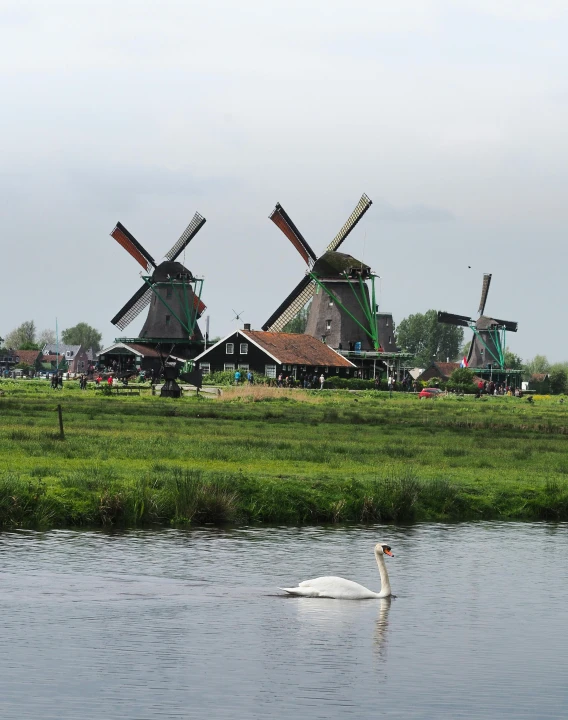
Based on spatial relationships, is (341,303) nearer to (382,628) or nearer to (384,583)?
(384,583)

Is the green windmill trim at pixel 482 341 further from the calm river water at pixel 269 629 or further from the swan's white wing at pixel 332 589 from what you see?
the swan's white wing at pixel 332 589

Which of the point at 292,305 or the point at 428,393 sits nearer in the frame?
the point at 428,393

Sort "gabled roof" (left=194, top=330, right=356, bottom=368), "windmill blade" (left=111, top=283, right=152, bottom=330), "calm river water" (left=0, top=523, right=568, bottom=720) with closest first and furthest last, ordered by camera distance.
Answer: "calm river water" (left=0, top=523, right=568, bottom=720)
"gabled roof" (left=194, top=330, right=356, bottom=368)
"windmill blade" (left=111, top=283, right=152, bottom=330)

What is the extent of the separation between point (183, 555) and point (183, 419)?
29072mm

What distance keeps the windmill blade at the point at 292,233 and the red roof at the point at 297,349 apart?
7.44 meters

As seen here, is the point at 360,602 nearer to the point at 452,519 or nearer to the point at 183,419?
the point at 452,519

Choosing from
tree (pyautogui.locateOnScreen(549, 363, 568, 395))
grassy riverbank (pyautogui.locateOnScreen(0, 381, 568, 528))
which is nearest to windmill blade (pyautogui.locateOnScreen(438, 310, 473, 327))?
tree (pyautogui.locateOnScreen(549, 363, 568, 395))

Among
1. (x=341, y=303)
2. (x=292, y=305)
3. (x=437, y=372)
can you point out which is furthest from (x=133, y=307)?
(x=437, y=372)

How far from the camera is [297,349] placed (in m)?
108

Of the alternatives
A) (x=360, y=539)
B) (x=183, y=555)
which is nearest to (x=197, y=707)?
(x=183, y=555)

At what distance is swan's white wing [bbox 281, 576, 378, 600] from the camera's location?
17766 millimetres

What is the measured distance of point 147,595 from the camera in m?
17.8

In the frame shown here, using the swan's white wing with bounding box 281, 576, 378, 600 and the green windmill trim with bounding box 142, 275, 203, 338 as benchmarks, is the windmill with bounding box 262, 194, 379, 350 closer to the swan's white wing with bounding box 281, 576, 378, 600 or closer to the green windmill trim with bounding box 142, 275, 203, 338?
the green windmill trim with bounding box 142, 275, 203, 338

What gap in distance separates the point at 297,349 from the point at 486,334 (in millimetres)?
44265
